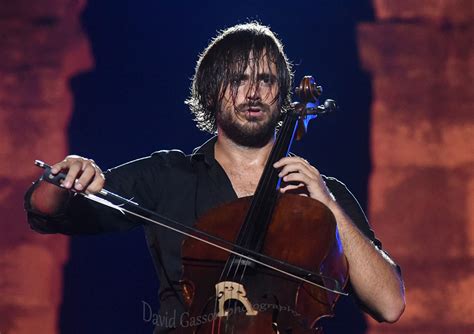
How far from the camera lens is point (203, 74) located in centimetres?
279

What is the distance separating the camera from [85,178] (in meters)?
1.87

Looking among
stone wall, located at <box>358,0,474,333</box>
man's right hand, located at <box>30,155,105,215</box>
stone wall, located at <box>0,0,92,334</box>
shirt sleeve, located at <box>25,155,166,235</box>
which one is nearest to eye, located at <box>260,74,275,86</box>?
shirt sleeve, located at <box>25,155,166,235</box>

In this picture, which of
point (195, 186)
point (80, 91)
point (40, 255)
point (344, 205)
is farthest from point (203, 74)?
point (40, 255)

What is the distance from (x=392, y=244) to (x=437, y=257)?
0.20 m

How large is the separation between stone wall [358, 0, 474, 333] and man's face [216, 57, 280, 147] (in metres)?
1.08

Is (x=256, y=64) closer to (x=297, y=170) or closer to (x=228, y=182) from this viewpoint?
(x=228, y=182)

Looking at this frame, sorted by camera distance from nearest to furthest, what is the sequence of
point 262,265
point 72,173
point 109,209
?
point 72,173 < point 262,265 < point 109,209

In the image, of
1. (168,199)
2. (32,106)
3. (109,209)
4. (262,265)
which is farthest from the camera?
(32,106)

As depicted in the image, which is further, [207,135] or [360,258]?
[207,135]

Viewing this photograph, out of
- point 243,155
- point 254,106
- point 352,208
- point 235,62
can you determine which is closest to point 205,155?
point 243,155

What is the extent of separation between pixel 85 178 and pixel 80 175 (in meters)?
0.02

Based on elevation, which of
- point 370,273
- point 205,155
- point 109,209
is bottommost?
point 370,273

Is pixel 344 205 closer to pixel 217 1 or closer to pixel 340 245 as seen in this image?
pixel 340 245

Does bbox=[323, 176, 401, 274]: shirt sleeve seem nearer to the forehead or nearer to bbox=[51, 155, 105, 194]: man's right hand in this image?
the forehead
